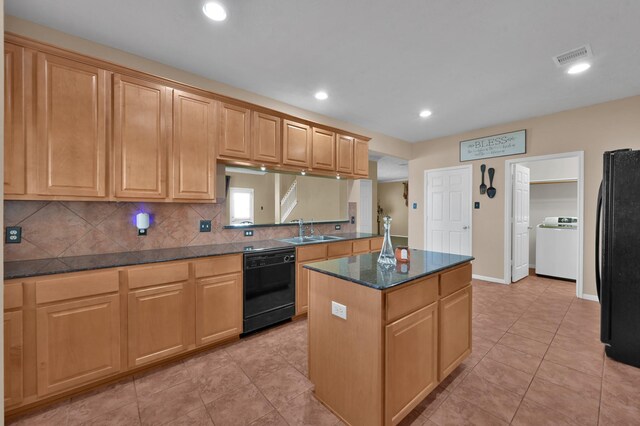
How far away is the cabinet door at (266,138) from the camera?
2943mm

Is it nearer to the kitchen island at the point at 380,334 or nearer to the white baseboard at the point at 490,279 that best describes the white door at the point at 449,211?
the white baseboard at the point at 490,279

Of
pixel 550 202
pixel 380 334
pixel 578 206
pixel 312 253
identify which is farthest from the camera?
pixel 550 202

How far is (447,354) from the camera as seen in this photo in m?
1.95

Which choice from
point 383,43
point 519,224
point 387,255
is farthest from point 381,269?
point 519,224

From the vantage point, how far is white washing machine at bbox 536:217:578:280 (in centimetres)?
462

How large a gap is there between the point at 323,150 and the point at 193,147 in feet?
5.40

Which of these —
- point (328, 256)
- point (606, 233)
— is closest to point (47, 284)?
point (328, 256)

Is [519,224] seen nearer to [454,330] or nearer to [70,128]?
[454,330]

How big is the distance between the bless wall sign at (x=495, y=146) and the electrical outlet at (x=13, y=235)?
569cm

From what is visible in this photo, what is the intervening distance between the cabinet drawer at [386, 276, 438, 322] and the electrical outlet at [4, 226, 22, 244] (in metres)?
2.67

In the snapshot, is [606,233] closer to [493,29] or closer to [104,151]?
[493,29]

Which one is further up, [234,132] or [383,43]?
[383,43]

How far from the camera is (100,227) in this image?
2.34 meters

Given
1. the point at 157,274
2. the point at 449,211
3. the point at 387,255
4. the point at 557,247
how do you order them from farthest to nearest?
the point at 449,211 → the point at 557,247 → the point at 157,274 → the point at 387,255
